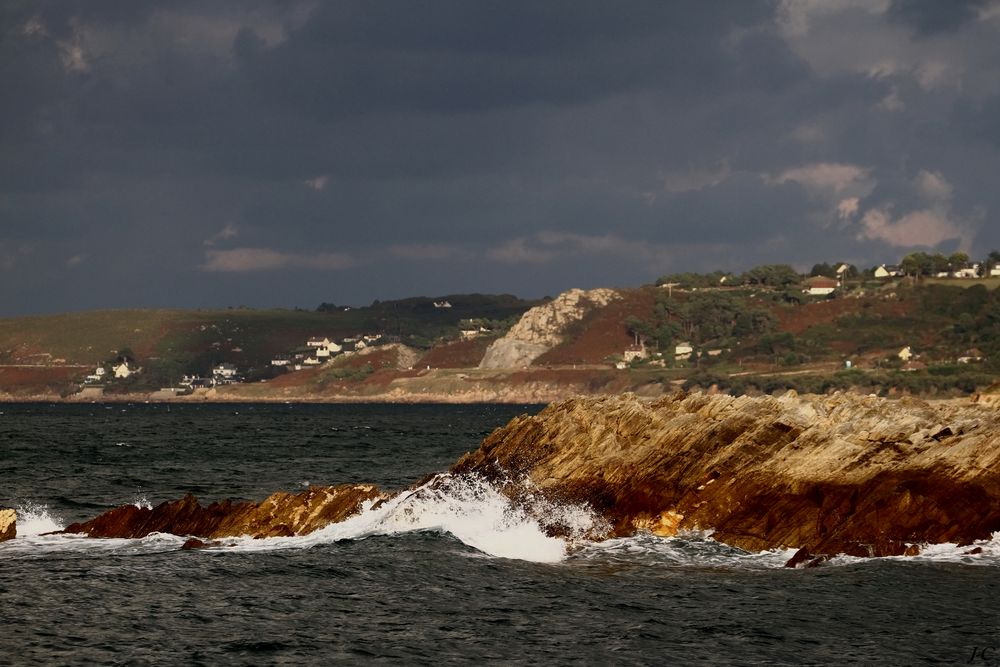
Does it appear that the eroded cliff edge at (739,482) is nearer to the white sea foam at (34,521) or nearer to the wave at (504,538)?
the wave at (504,538)

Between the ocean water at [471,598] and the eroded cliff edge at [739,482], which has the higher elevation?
the eroded cliff edge at [739,482]

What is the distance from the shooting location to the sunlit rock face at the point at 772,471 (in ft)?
118

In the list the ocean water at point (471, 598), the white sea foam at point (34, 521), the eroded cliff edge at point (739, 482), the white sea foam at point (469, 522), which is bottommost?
the white sea foam at point (34, 521)

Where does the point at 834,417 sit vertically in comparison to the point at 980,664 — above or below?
above

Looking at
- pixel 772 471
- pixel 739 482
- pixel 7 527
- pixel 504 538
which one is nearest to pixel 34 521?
pixel 7 527

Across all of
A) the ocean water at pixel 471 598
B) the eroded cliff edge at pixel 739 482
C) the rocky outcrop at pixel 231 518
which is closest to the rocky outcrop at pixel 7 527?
the ocean water at pixel 471 598

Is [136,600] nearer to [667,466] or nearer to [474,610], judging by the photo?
[474,610]

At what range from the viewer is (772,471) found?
39062 mm

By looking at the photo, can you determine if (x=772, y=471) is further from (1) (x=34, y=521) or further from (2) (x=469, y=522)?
(1) (x=34, y=521)

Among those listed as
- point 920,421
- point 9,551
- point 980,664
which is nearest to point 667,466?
point 920,421

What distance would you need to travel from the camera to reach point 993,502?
36.0 m

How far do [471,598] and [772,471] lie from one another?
1215 cm

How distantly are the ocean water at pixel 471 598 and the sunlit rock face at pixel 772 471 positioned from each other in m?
1.13

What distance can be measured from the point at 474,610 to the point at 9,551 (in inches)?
652
